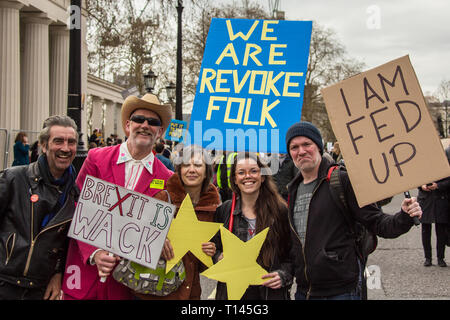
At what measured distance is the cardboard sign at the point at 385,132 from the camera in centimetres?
266

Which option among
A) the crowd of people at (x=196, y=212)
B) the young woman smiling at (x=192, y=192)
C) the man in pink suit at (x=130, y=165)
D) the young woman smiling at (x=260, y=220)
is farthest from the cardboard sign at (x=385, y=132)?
the man in pink suit at (x=130, y=165)

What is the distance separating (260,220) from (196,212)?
431 mm

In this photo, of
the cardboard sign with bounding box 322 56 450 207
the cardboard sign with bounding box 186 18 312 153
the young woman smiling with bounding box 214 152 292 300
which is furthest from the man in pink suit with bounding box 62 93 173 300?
the cardboard sign with bounding box 322 56 450 207

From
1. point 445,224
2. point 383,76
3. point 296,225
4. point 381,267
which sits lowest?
point 381,267

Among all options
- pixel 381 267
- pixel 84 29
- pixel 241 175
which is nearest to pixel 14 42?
pixel 84 29

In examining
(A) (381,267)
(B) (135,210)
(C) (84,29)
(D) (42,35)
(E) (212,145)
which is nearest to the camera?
(B) (135,210)

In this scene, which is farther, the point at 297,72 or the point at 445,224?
the point at 445,224

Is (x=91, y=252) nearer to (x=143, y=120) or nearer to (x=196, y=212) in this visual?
(x=196, y=212)

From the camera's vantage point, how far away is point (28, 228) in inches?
109

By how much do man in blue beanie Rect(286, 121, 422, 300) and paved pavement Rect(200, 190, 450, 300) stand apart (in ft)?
5.38

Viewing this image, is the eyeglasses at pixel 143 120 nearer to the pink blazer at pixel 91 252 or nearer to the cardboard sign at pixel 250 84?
the pink blazer at pixel 91 252

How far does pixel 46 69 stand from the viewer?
2039 centimetres

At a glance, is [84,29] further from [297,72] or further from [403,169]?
[403,169]
